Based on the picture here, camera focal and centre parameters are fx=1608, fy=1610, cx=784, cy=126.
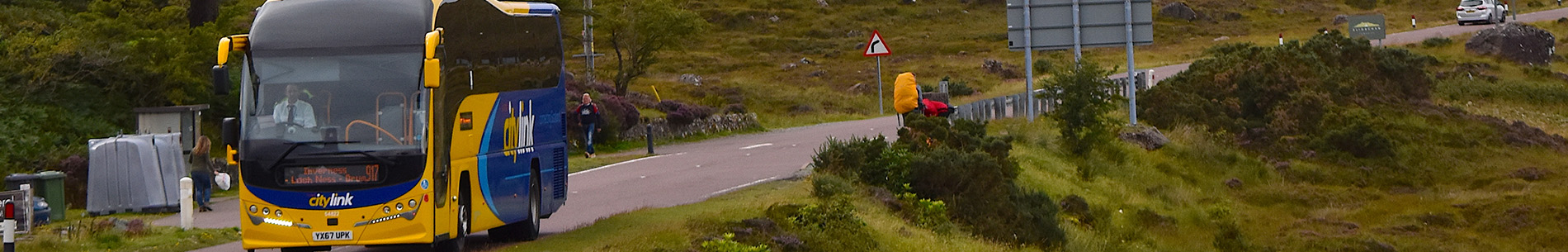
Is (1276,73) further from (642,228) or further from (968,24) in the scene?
(968,24)

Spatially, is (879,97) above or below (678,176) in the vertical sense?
above

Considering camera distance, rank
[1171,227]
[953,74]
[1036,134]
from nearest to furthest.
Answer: [1171,227], [1036,134], [953,74]

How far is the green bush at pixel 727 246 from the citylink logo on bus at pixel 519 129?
193 centimetres

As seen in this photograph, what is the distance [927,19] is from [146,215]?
93334 millimetres

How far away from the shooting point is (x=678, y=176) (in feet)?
79.8

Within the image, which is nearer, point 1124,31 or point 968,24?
point 1124,31

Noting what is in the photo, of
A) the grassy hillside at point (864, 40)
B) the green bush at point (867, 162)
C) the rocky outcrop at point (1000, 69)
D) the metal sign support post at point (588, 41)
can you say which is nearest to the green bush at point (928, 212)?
the green bush at point (867, 162)

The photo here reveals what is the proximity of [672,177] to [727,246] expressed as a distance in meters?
9.69

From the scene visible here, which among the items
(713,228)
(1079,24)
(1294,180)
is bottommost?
(1294,180)

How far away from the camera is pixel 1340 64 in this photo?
163 feet

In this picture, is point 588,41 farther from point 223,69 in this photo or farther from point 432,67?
point 432,67

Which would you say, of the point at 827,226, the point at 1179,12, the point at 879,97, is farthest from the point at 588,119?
the point at 1179,12

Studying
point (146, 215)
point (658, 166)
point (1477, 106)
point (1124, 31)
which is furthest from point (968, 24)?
point (146, 215)

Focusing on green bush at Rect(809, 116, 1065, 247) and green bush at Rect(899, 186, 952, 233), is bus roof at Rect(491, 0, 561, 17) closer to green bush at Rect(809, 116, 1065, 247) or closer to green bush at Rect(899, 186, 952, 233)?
green bush at Rect(899, 186, 952, 233)
